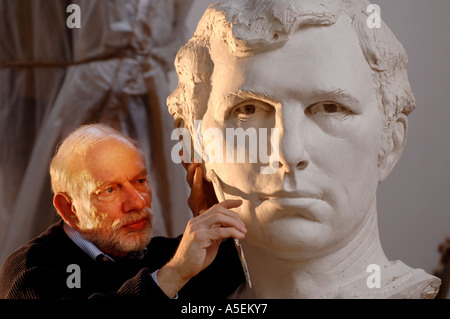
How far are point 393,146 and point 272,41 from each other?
686 millimetres

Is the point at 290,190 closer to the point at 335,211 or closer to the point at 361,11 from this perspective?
the point at 335,211

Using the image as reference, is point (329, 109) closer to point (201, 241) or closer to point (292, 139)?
point (292, 139)

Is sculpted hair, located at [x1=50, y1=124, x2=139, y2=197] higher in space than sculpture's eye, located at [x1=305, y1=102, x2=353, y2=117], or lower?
lower

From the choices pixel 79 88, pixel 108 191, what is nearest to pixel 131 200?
pixel 108 191

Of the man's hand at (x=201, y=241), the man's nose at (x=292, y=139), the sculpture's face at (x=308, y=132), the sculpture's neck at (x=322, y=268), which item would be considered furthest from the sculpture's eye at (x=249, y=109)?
the sculpture's neck at (x=322, y=268)

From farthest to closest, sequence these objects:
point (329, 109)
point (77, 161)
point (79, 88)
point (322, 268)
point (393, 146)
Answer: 1. point (79, 88)
2. point (77, 161)
3. point (393, 146)
4. point (322, 268)
5. point (329, 109)

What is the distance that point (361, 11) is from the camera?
335 cm

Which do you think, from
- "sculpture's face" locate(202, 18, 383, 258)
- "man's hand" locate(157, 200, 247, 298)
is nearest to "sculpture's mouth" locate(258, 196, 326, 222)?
"sculpture's face" locate(202, 18, 383, 258)

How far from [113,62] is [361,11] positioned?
2223mm

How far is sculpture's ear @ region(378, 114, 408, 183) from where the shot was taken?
3.45 meters

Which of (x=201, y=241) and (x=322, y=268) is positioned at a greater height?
(x=201, y=241)

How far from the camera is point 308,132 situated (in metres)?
3.21

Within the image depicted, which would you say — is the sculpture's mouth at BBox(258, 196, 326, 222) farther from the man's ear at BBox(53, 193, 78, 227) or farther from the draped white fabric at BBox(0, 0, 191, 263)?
the draped white fabric at BBox(0, 0, 191, 263)

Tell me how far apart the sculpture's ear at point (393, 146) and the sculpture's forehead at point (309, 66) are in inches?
10.1
